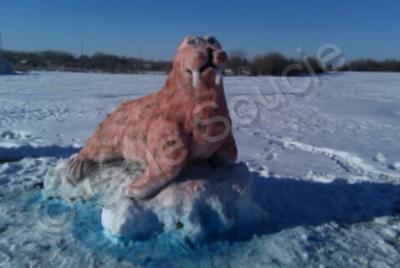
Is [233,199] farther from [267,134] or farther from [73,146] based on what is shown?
[267,134]

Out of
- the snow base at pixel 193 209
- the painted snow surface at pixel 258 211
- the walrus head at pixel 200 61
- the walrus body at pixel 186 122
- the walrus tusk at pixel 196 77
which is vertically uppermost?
the walrus head at pixel 200 61

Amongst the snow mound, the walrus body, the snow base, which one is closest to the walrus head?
the walrus body

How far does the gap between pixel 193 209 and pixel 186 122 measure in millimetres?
660

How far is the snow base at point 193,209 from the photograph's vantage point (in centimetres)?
310

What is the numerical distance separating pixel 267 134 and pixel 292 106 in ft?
15.9

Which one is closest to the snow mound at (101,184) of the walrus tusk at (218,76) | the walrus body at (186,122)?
the walrus body at (186,122)

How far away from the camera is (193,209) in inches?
123

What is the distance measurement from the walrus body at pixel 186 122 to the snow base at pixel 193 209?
0.36 feet

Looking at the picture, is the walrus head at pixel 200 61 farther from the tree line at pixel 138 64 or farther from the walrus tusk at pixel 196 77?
the tree line at pixel 138 64

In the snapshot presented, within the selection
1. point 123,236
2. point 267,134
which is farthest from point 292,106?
point 123,236

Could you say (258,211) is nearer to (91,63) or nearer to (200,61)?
(200,61)

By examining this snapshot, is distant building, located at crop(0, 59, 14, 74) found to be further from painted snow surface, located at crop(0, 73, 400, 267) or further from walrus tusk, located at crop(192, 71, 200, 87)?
walrus tusk, located at crop(192, 71, 200, 87)

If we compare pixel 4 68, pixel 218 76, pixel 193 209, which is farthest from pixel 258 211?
pixel 4 68

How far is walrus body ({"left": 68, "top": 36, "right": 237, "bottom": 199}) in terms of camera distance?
3.16m
